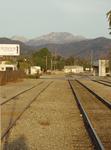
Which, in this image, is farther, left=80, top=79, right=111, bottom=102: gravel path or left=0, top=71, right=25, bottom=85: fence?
left=0, top=71, right=25, bottom=85: fence

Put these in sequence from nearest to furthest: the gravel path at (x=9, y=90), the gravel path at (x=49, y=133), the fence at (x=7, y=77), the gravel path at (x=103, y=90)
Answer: the gravel path at (x=49, y=133)
the gravel path at (x=9, y=90)
the gravel path at (x=103, y=90)
the fence at (x=7, y=77)

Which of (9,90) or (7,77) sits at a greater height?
(7,77)

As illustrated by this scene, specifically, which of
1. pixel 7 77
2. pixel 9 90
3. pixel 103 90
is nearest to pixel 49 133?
pixel 9 90

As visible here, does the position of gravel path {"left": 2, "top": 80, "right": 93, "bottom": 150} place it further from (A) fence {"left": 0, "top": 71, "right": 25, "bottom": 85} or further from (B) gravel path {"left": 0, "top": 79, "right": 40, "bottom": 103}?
(A) fence {"left": 0, "top": 71, "right": 25, "bottom": 85}

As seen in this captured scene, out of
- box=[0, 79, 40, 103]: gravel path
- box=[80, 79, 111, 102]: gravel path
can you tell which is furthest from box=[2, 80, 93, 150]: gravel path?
box=[80, 79, 111, 102]: gravel path

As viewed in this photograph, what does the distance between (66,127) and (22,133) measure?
2.20 m

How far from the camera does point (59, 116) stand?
20.9 metres

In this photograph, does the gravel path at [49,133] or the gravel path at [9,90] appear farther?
the gravel path at [9,90]

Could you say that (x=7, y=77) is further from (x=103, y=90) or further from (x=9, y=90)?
(x=103, y=90)

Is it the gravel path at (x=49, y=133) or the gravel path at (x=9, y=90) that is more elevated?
the gravel path at (x=49, y=133)

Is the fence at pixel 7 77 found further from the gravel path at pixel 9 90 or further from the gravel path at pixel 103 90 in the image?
the gravel path at pixel 103 90

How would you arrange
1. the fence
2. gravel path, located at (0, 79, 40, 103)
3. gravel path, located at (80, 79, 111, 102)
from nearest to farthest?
1. gravel path, located at (0, 79, 40, 103)
2. gravel path, located at (80, 79, 111, 102)
3. the fence

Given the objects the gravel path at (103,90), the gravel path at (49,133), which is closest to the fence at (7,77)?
the gravel path at (103,90)

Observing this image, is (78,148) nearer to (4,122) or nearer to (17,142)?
(17,142)
